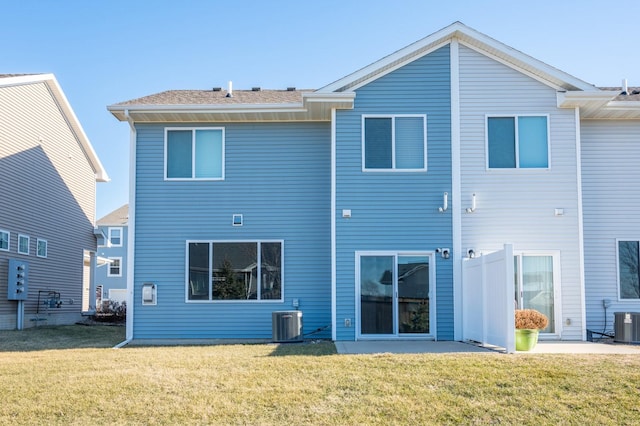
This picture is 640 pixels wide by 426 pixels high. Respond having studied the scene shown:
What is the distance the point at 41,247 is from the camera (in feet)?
65.1

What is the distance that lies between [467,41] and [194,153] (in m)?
6.25

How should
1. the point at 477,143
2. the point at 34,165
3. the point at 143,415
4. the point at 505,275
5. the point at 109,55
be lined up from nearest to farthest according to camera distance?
the point at 143,415 → the point at 505,275 → the point at 477,143 → the point at 109,55 → the point at 34,165

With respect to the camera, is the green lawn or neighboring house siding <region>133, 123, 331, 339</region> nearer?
the green lawn

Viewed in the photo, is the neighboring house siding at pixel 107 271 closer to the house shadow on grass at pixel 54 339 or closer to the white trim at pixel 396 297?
the house shadow on grass at pixel 54 339

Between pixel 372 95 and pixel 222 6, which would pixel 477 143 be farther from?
pixel 222 6

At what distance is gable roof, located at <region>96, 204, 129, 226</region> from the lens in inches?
1587

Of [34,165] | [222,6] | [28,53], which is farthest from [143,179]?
[28,53]

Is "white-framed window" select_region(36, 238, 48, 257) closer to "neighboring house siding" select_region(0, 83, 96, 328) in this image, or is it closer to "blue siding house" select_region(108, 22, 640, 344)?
"neighboring house siding" select_region(0, 83, 96, 328)

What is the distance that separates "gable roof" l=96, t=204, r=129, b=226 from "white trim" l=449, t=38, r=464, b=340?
29959 mm

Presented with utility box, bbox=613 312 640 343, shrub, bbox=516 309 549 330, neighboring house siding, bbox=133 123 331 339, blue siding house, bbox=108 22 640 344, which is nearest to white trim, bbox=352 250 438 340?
blue siding house, bbox=108 22 640 344

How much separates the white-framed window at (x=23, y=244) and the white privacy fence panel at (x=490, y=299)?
12185mm

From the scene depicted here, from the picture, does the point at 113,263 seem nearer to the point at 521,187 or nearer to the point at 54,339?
the point at 54,339

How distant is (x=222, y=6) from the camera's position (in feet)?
47.4

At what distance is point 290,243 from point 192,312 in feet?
8.39
